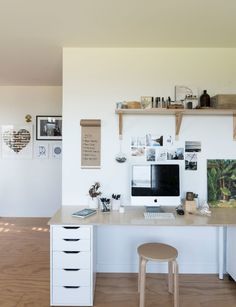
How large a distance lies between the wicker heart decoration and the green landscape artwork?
333 centimetres

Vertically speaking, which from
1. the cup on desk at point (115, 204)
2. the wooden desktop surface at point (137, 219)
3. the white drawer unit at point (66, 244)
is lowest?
the white drawer unit at point (66, 244)

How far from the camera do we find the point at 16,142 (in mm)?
4516

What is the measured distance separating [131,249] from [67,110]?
66.6 inches

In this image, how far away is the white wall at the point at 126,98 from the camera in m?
2.64

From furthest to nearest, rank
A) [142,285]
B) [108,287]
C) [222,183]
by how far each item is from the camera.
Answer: [222,183] < [108,287] < [142,285]

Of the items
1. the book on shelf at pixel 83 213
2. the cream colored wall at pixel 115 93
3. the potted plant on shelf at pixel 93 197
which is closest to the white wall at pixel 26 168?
the cream colored wall at pixel 115 93

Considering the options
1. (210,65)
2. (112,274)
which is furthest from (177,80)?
(112,274)

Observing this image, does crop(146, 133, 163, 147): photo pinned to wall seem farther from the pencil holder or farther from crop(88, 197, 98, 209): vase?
crop(88, 197, 98, 209): vase

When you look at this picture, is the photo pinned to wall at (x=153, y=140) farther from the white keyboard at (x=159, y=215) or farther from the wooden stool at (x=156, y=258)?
the wooden stool at (x=156, y=258)

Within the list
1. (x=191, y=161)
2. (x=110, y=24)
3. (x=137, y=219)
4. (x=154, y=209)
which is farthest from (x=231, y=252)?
(x=110, y=24)

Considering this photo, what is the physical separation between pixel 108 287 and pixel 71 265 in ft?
2.01

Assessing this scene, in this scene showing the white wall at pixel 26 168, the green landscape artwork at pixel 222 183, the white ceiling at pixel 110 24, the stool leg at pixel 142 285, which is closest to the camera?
the white ceiling at pixel 110 24

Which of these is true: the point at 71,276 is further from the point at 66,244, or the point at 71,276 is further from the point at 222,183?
the point at 222,183

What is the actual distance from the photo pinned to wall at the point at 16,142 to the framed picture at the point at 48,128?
18cm
